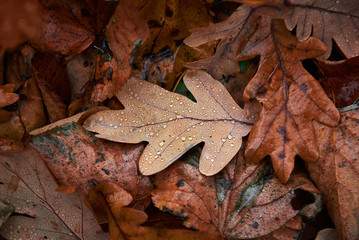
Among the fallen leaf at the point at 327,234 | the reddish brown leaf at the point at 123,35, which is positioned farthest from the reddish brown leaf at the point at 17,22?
the fallen leaf at the point at 327,234

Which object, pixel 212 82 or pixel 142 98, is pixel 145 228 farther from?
pixel 212 82

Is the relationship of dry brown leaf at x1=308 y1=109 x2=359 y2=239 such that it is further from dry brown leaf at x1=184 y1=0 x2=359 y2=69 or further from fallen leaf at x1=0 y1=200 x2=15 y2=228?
fallen leaf at x1=0 y1=200 x2=15 y2=228

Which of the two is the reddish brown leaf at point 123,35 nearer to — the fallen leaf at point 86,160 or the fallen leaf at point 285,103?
the fallen leaf at point 86,160

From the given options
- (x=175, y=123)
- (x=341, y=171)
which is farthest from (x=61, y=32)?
(x=341, y=171)

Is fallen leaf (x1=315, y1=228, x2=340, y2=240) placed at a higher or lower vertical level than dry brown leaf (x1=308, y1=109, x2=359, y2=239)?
lower

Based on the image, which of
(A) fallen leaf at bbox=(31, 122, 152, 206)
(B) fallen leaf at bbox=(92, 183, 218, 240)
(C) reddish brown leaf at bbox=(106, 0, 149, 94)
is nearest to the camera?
(B) fallen leaf at bbox=(92, 183, 218, 240)

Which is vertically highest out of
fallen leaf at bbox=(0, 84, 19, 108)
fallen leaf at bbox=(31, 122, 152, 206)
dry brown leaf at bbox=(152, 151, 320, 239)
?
fallen leaf at bbox=(0, 84, 19, 108)

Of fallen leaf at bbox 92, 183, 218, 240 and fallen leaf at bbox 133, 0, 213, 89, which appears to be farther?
fallen leaf at bbox 133, 0, 213, 89

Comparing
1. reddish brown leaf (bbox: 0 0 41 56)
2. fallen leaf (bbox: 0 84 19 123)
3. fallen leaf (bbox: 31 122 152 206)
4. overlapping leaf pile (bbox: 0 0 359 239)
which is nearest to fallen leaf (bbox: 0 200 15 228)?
overlapping leaf pile (bbox: 0 0 359 239)
